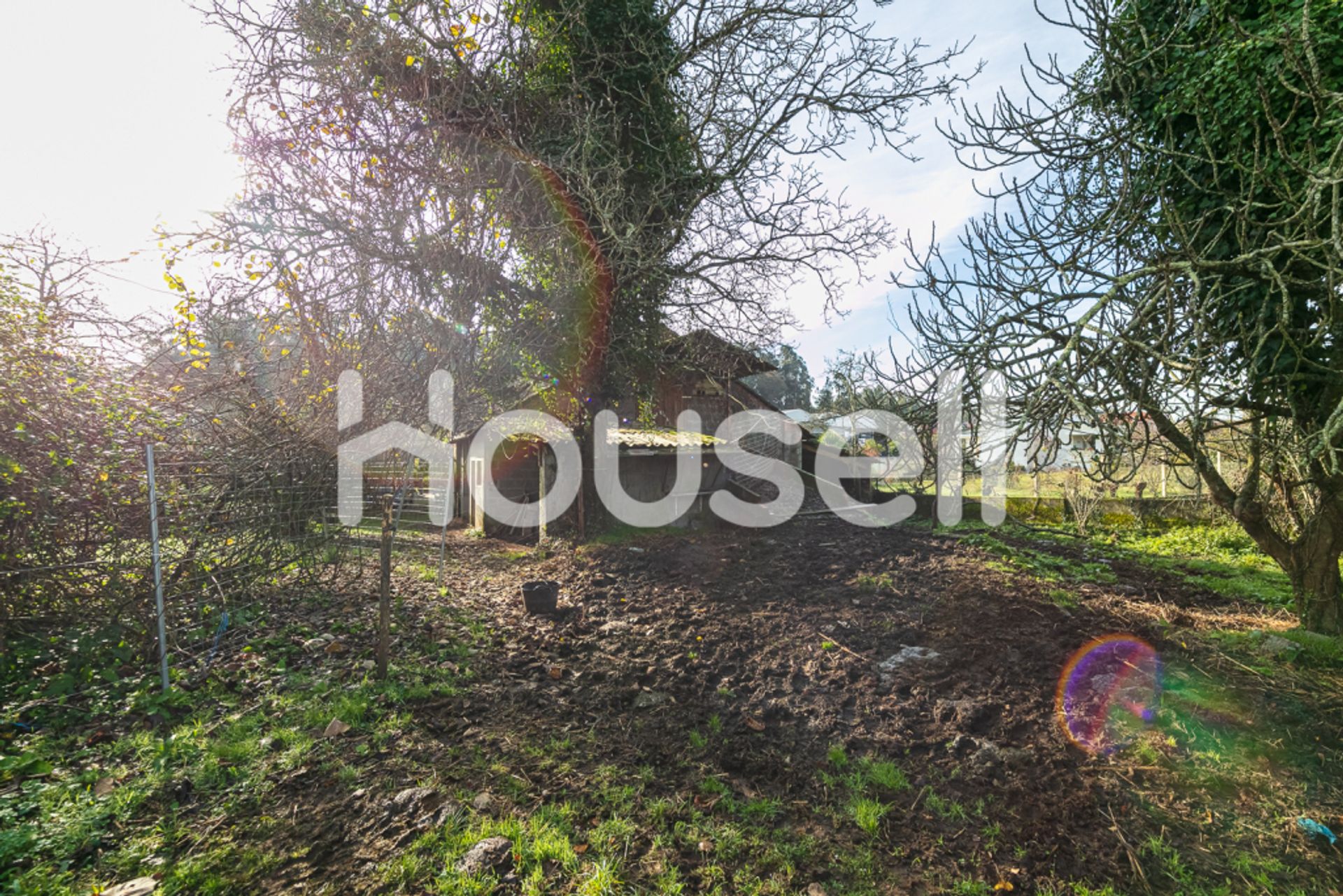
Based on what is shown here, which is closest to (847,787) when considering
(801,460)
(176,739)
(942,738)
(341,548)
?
(942,738)

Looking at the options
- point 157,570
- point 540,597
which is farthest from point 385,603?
point 540,597

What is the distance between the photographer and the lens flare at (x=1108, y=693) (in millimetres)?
3322

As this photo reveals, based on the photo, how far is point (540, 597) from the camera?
6137 mm

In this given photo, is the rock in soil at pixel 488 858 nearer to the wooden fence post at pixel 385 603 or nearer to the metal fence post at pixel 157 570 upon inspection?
the wooden fence post at pixel 385 603

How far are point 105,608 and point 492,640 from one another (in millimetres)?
3035

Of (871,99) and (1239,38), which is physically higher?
(871,99)

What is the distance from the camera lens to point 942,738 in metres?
3.36

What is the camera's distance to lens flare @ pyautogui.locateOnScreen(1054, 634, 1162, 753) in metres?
3.32

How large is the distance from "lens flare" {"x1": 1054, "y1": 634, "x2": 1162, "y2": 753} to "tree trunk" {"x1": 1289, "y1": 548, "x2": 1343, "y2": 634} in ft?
5.78

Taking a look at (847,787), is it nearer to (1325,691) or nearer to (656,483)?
(1325,691)

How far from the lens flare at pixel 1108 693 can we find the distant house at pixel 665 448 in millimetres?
7211

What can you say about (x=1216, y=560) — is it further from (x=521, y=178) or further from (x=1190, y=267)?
(x=521, y=178)

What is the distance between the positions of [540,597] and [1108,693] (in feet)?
16.9

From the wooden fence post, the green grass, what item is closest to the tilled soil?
the wooden fence post
